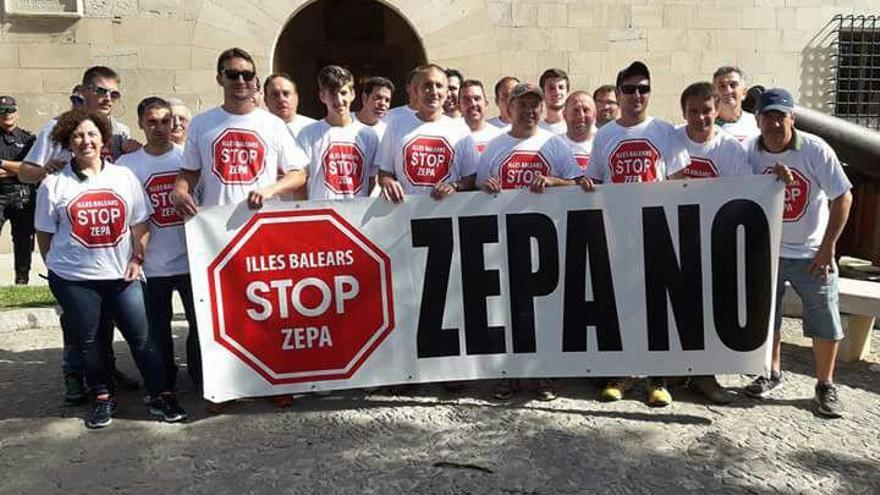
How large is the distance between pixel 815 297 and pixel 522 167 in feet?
5.69

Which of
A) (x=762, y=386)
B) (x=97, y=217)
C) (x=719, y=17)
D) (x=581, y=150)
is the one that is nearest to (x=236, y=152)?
(x=97, y=217)

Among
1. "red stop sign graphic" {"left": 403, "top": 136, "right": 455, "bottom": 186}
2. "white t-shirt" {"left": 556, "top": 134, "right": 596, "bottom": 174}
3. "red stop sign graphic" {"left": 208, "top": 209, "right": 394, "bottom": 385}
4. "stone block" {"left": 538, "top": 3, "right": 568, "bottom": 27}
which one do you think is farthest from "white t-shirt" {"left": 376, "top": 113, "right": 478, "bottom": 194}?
"stone block" {"left": 538, "top": 3, "right": 568, "bottom": 27}

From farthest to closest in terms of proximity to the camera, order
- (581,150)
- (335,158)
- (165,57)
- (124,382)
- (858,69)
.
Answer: (858,69)
(165,57)
(581,150)
(124,382)
(335,158)

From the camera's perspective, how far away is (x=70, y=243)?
11.1ft

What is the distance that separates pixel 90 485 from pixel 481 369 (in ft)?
6.41

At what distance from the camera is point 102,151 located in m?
3.89

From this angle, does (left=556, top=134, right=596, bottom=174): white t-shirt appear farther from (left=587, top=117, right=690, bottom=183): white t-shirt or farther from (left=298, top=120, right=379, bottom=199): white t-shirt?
(left=298, top=120, right=379, bottom=199): white t-shirt

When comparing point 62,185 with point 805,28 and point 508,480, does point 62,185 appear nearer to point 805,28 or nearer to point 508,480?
point 508,480

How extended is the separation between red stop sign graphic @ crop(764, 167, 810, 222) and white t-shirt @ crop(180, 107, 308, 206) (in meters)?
2.64

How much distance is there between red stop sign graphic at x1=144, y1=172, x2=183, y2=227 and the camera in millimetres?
3695

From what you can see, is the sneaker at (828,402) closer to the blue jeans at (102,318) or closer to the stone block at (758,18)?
the blue jeans at (102,318)

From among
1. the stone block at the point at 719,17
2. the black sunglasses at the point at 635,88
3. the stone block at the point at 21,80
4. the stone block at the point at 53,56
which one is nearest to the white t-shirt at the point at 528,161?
the black sunglasses at the point at 635,88

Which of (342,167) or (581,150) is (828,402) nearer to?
(581,150)

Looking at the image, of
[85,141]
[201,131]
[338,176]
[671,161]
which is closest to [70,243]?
[85,141]
